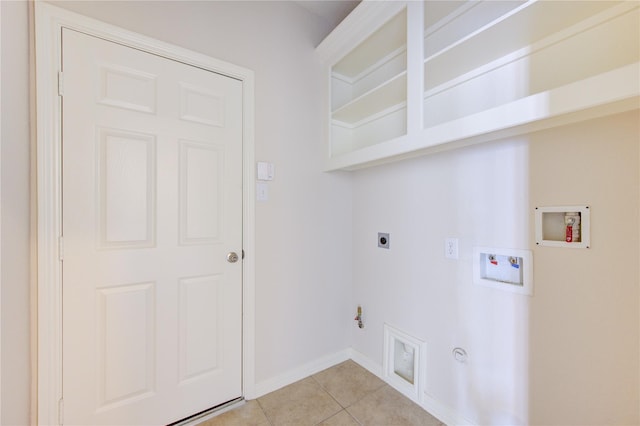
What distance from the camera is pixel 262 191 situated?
5.63 feet

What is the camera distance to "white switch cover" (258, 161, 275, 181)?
5.56 feet

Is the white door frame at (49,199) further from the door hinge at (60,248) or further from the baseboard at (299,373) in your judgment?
the baseboard at (299,373)

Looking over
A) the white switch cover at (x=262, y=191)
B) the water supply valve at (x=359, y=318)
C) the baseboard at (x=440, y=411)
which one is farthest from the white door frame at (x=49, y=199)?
the baseboard at (x=440, y=411)

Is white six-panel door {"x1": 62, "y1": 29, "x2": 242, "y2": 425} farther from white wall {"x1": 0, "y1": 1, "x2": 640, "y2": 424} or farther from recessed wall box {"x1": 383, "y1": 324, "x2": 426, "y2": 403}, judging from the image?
recessed wall box {"x1": 383, "y1": 324, "x2": 426, "y2": 403}

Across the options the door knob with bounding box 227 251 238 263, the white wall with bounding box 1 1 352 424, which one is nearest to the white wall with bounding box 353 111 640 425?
the white wall with bounding box 1 1 352 424

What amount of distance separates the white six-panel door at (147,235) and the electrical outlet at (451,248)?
4.09 ft

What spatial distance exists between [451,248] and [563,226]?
490 millimetres

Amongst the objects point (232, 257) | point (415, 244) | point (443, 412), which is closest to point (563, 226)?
point (415, 244)

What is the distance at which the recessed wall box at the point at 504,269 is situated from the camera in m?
1.18

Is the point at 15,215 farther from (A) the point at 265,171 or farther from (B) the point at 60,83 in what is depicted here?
(A) the point at 265,171

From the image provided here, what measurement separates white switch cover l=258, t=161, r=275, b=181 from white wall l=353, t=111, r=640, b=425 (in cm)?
83

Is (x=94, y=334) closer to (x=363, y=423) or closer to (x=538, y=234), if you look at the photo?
(x=363, y=423)

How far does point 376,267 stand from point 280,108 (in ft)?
4.42

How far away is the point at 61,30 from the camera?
1175 mm
